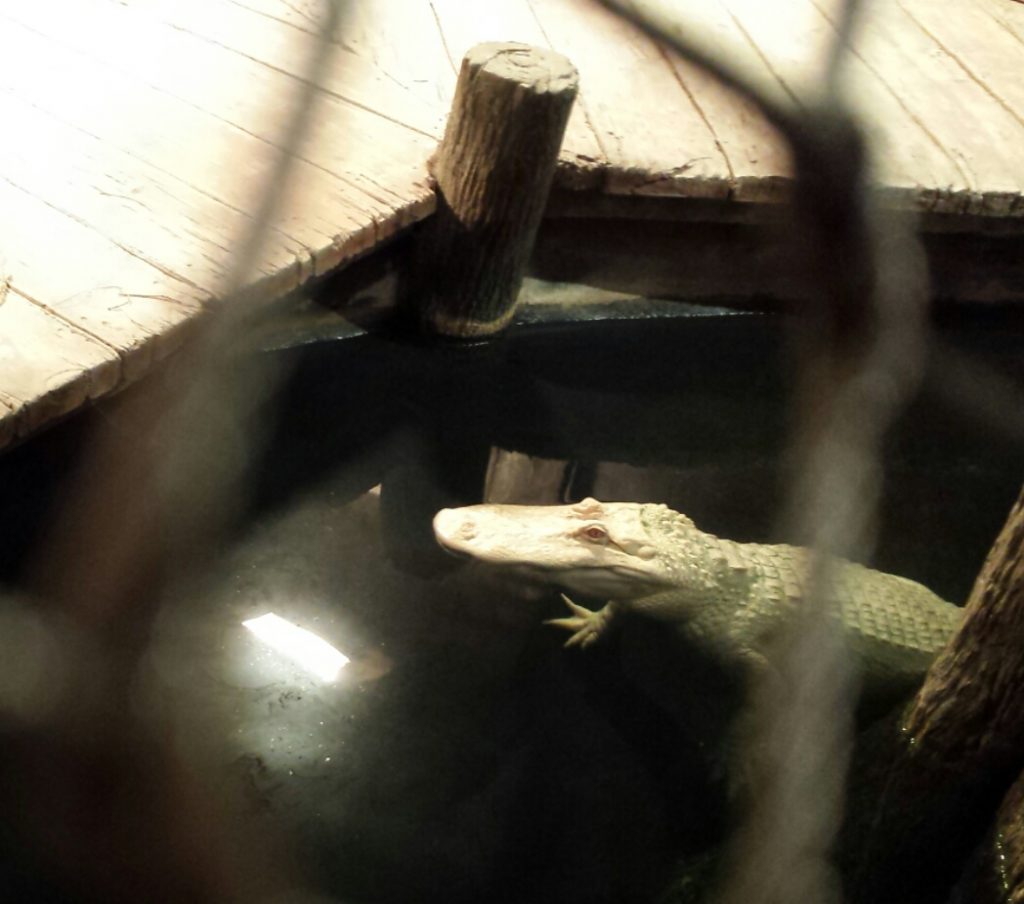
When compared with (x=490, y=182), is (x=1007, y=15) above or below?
above

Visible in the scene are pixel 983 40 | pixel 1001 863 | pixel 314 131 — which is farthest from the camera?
pixel 983 40

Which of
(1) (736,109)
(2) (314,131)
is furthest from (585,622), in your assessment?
(1) (736,109)

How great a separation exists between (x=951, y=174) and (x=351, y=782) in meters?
1.98

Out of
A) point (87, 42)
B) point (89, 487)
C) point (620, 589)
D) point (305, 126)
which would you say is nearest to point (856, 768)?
point (620, 589)

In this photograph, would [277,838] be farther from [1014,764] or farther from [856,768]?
[1014,764]

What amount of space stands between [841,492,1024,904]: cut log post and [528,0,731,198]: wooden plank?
48.5 inches

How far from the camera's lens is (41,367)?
1.69m

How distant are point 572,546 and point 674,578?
0.20 meters

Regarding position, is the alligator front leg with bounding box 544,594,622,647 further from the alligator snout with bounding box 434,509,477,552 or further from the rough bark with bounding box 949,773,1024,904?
the rough bark with bounding box 949,773,1024,904

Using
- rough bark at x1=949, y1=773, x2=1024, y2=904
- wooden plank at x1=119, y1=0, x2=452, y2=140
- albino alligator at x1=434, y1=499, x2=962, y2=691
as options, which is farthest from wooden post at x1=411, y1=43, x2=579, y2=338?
rough bark at x1=949, y1=773, x2=1024, y2=904

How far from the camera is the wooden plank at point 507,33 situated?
8.18 feet

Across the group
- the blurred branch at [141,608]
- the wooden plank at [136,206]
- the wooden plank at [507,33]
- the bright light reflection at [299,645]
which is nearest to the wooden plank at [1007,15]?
the wooden plank at [507,33]

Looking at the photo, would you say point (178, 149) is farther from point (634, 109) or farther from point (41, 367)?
point (634, 109)

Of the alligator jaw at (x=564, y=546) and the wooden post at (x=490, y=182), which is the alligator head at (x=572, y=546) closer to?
the alligator jaw at (x=564, y=546)
